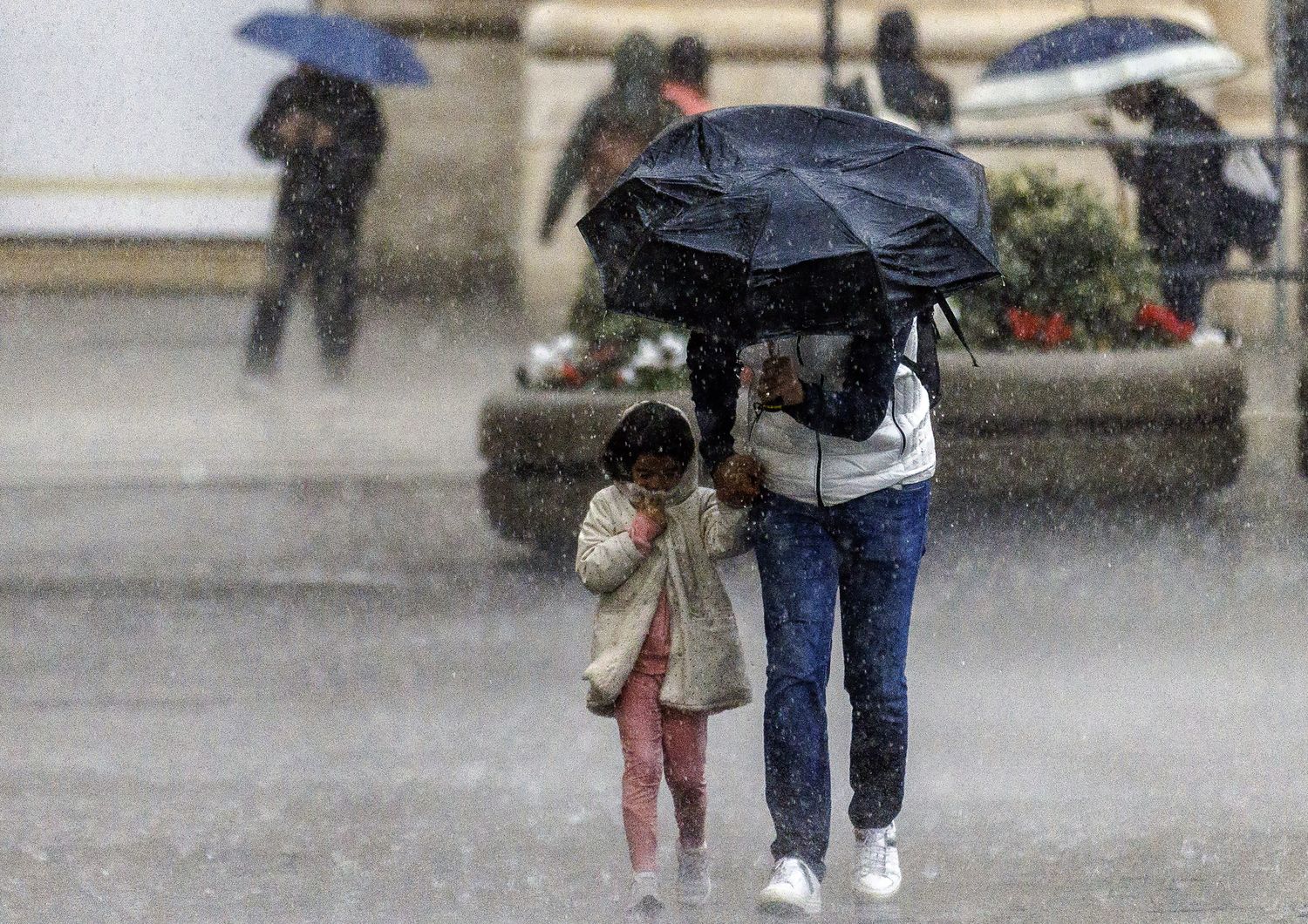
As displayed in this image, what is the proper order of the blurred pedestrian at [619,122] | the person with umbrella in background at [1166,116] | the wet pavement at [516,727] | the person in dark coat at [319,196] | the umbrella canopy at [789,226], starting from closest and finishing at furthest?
the umbrella canopy at [789,226] → the wet pavement at [516,727] → the blurred pedestrian at [619,122] → the person with umbrella in background at [1166,116] → the person in dark coat at [319,196]

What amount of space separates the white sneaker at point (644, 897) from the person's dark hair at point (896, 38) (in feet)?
27.4

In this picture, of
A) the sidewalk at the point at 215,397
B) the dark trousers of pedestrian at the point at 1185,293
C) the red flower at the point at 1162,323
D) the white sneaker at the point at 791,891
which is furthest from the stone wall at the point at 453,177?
the white sneaker at the point at 791,891

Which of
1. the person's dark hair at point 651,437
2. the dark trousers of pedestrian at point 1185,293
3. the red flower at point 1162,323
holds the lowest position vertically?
the dark trousers of pedestrian at point 1185,293

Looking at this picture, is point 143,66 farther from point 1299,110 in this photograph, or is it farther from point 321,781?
point 321,781

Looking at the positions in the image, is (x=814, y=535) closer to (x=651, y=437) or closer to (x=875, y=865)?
(x=651, y=437)

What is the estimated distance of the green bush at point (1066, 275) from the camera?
354 inches

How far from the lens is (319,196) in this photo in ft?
42.0

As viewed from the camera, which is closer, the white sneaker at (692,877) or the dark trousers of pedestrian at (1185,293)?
the white sneaker at (692,877)

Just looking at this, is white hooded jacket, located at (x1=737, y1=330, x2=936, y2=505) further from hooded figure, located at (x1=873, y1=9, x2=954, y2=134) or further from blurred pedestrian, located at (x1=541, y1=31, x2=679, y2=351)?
hooded figure, located at (x1=873, y1=9, x2=954, y2=134)

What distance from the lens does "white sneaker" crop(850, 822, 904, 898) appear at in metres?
4.67

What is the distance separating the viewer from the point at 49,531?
912 cm

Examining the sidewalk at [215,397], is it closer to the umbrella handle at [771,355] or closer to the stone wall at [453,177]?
the stone wall at [453,177]

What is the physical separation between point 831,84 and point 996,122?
22.4ft

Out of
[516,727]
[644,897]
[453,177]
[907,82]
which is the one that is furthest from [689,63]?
[453,177]
